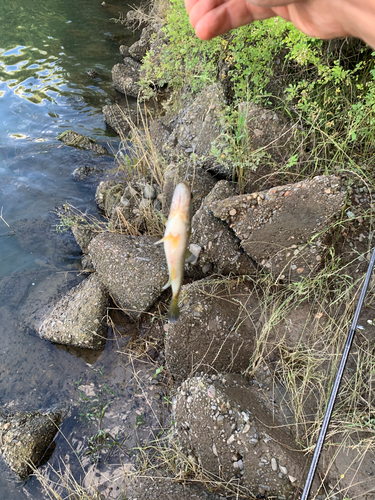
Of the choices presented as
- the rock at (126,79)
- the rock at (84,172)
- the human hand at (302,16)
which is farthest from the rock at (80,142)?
the human hand at (302,16)

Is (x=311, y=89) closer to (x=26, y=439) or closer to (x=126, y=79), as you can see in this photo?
(x=26, y=439)

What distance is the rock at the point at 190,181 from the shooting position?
377cm

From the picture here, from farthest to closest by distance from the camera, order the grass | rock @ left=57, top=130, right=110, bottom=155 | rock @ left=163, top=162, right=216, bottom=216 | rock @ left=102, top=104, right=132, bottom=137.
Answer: rock @ left=102, top=104, right=132, bottom=137, rock @ left=57, top=130, right=110, bottom=155, rock @ left=163, top=162, right=216, bottom=216, the grass

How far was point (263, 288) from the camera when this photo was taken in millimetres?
3025

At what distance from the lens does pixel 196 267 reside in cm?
340

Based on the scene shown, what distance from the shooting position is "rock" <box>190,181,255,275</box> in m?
3.19

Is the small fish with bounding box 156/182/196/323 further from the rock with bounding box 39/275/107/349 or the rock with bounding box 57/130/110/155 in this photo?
the rock with bounding box 57/130/110/155

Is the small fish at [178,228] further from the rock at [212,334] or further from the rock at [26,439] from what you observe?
the rock at [26,439]

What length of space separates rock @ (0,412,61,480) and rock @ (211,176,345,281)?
2.50 metres

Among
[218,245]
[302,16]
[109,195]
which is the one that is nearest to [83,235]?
[109,195]

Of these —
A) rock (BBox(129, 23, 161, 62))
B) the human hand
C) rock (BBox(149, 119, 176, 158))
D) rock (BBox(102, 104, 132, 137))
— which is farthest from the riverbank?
rock (BBox(129, 23, 161, 62))

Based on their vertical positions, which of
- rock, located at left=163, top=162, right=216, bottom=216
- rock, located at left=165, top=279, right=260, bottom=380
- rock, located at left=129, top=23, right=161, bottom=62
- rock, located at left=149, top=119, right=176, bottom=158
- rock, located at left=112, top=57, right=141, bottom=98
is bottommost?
rock, located at left=165, top=279, right=260, bottom=380

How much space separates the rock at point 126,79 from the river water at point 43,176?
342mm

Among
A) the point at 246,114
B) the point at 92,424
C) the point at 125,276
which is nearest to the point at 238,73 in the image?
the point at 246,114
